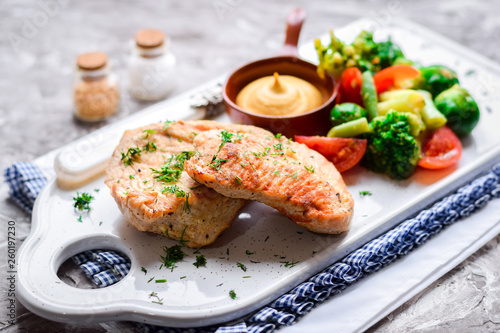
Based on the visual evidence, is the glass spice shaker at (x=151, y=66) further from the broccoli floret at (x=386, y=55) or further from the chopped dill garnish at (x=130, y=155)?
the broccoli floret at (x=386, y=55)

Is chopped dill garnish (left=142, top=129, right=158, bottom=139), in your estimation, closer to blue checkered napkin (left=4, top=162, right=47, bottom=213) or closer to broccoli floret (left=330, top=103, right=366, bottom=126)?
blue checkered napkin (left=4, top=162, right=47, bottom=213)

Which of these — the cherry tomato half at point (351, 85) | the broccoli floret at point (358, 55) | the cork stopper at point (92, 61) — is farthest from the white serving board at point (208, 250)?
the broccoli floret at point (358, 55)

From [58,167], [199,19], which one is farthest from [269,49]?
[58,167]

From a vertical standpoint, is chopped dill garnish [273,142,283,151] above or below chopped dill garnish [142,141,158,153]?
above

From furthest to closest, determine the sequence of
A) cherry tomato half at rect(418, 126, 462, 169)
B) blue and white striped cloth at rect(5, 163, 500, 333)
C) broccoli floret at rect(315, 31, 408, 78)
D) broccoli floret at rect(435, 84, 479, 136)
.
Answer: broccoli floret at rect(315, 31, 408, 78), broccoli floret at rect(435, 84, 479, 136), cherry tomato half at rect(418, 126, 462, 169), blue and white striped cloth at rect(5, 163, 500, 333)

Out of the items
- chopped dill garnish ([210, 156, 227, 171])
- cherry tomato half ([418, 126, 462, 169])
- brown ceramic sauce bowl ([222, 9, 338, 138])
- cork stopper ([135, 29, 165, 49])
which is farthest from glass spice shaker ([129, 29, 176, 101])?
cherry tomato half ([418, 126, 462, 169])

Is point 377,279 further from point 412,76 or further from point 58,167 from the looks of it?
point 58,167

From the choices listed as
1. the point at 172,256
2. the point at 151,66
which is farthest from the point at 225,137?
the point at 151,66
